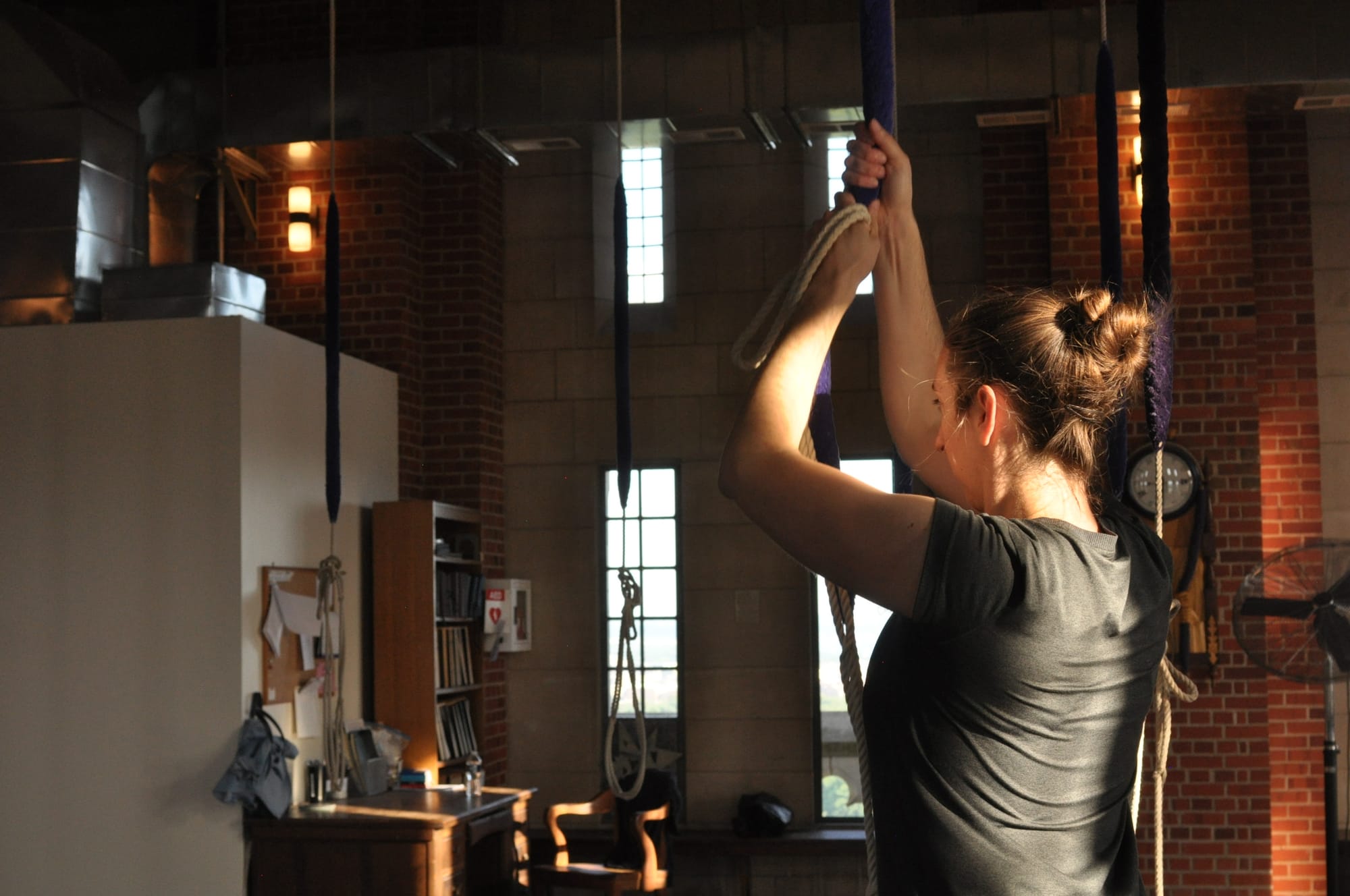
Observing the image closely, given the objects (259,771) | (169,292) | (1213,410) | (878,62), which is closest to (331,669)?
(259,771)

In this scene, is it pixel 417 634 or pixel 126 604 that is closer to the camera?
pixel 126 604

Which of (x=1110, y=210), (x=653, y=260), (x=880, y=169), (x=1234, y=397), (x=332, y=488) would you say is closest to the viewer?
(x=880, y=169)

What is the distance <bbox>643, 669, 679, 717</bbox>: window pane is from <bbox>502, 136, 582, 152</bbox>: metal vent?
3.02 meters

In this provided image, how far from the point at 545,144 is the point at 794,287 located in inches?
211

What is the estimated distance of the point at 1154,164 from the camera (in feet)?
7.68

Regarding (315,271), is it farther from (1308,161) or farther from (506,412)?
(1308,161)

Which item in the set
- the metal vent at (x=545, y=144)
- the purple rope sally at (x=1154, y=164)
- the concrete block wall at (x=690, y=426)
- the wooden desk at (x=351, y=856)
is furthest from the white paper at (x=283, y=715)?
the purple rope sally at (x=1154, y=164)

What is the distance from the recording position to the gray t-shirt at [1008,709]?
47.0 inches

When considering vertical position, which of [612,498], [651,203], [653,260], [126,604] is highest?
[651,203]

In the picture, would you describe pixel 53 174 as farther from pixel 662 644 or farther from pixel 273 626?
pixel 662 644

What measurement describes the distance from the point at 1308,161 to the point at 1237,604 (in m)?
2.91

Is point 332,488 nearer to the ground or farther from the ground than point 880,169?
nearer to the ground

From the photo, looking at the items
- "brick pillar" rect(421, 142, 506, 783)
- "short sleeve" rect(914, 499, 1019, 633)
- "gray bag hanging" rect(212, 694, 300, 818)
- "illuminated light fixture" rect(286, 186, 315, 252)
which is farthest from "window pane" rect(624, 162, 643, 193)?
"short sleeve" rect(914, 499, 1019, 633)

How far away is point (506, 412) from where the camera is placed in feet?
26.6
